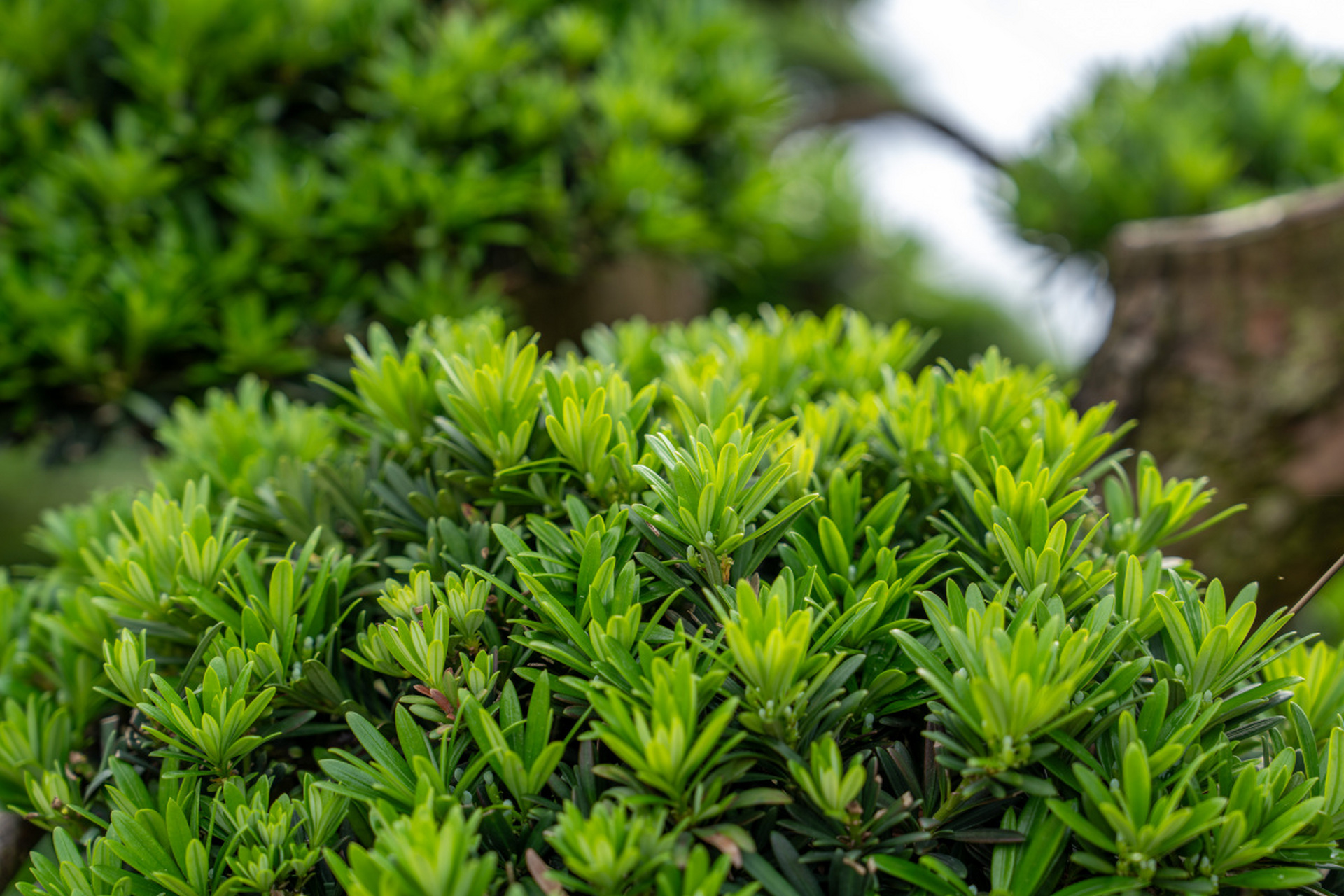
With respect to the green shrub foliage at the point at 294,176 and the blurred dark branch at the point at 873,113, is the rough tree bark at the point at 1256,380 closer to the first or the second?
the green shrub foliage at the point at 294,176

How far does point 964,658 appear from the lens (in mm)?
906

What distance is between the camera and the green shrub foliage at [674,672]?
880mm

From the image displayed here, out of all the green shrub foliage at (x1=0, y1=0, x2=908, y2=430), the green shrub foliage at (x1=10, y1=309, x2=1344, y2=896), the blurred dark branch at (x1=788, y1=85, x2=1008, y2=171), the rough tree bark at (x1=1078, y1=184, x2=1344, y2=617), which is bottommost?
the green shrub foliage at (x1=10, y1=309, x2=1344, y2=896)

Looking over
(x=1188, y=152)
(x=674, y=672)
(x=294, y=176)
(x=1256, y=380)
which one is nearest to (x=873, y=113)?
(x=1188, y=152)

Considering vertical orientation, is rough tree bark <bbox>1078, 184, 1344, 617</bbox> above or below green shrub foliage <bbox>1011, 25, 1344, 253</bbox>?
below

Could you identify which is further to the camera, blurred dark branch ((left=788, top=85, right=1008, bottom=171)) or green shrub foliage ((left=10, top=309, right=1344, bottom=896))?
blurred dark branch ((left=788, top=85, right=1008, bottom=171))

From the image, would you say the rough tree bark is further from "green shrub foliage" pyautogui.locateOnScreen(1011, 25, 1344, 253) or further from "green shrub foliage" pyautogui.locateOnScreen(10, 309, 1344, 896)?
"green shrub foliage" pyautogui.locateOnScreen(10, 309, 1344, 896)

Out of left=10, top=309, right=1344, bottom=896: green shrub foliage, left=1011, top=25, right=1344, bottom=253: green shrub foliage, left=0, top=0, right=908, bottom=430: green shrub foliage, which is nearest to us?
left=10, top=309, right=1344, bottom=896: green shrub foliage

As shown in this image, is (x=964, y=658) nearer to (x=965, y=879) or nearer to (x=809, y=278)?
(x=965, y=879)

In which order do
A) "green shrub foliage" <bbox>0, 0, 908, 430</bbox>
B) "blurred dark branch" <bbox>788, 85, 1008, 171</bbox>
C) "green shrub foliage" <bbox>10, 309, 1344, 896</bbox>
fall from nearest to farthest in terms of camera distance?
"green shrub foliage" <bbox>10, 309, 1344, 896</bbox> → "green shrub foliage" <bbox>0, 0, 908, 430</bbox> → "blurred dark branch" <bbox>788, 85, 1008, 171</bbox>

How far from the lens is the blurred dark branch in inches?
200

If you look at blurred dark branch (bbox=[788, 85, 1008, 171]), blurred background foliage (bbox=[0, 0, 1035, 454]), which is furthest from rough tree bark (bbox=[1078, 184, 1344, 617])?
blurred dark branch (bbox=[788, 85, 1008, 171])

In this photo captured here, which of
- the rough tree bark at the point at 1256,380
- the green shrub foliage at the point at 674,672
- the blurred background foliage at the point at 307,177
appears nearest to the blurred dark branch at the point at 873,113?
the blurred background foliage at the point at 307,177

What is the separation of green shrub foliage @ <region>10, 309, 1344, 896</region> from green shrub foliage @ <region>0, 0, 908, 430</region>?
121 centimetres
